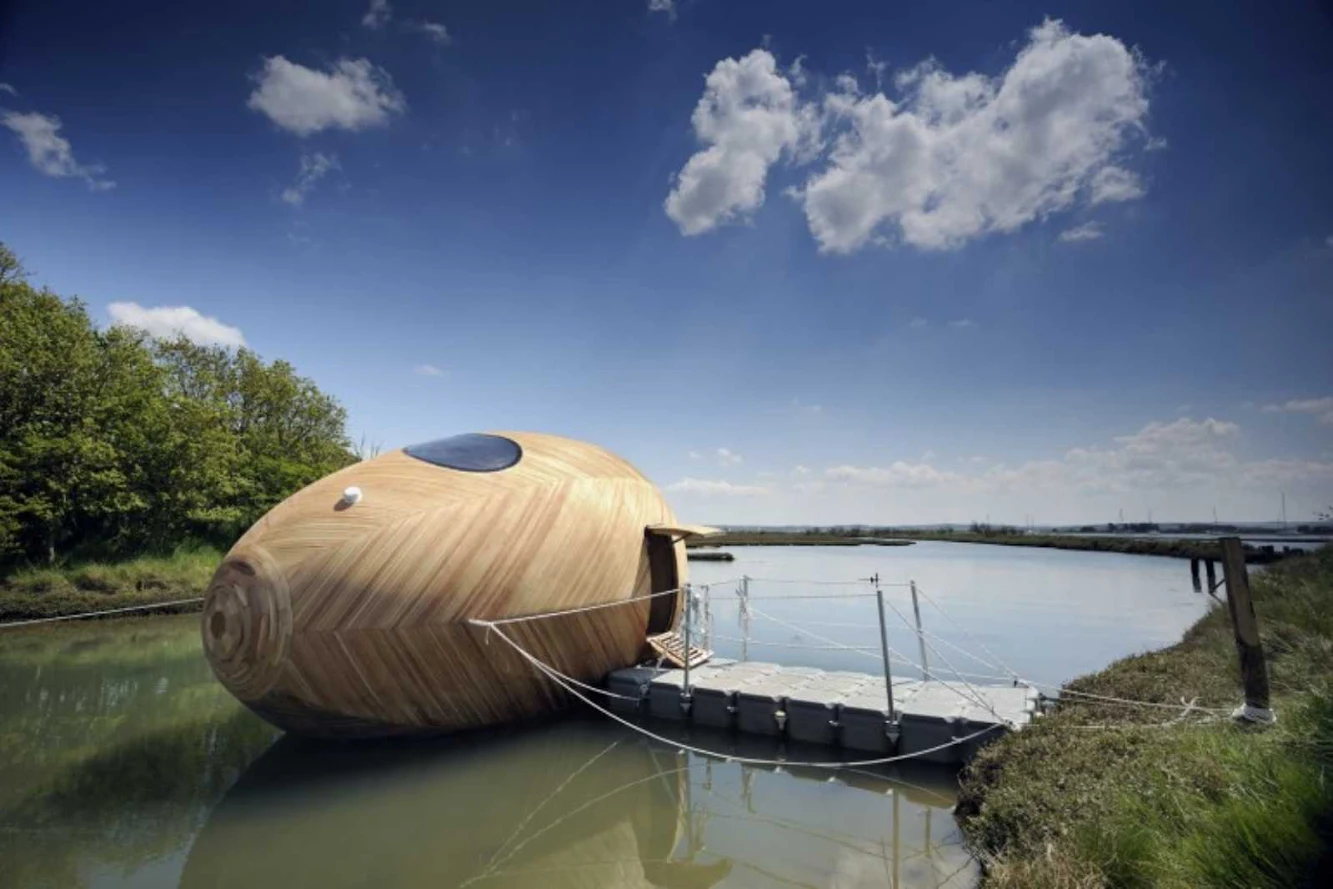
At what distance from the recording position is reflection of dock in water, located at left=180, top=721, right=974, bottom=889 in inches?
208

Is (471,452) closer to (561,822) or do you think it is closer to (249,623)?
(249,623)

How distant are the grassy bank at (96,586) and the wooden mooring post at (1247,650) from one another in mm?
23041

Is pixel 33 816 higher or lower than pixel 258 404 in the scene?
lower

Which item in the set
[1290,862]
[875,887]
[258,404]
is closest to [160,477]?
[258,404]

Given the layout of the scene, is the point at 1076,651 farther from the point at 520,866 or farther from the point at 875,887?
the point at 520,866

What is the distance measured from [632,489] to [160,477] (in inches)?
861

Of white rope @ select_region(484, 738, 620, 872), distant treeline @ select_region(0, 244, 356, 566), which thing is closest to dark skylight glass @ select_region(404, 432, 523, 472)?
white rope @ select_region(484, 738, 620, 872)

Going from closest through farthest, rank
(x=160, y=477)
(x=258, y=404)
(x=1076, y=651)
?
(x=1076, y=651) → (x=160, y=477) → (x=258, y=404)

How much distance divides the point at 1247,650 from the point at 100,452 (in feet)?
91.1

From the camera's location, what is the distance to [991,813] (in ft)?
17.8

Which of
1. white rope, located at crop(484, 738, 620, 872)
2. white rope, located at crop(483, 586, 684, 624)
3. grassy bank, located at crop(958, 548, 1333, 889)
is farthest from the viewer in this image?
white rope, located at crop(483, 586, 684, 624)

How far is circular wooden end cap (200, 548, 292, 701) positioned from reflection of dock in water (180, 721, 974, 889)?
111 centimetres

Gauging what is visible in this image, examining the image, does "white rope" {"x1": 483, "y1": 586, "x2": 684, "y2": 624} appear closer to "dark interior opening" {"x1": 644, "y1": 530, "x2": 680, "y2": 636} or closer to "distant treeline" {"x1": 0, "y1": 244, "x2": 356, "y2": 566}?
"dark interior opening" {"x1": 644, "y1": 530, "x2": 680, "y2": 636}

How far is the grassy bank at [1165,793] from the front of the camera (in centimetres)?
336
